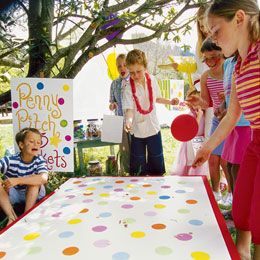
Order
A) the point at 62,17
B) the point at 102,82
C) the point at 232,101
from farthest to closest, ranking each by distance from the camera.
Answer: the point at 102,82
the point at 62,17
the point at 232,101

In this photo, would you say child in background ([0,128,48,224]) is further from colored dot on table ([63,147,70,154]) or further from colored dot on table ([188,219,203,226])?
colored dot on table ([188,219,203,226])

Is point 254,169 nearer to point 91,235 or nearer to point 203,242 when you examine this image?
point 203,242

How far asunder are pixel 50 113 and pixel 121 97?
3.51 feet

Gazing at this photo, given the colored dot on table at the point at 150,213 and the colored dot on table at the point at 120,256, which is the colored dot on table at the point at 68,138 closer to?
the colored dot on table at the point at 150,213

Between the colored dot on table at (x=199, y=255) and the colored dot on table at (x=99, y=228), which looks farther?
the colored dot on table at (x=99, y=228)

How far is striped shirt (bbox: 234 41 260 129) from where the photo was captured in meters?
1.11

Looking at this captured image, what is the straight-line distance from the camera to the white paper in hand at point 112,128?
287 centimetres

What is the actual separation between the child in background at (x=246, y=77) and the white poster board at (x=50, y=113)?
3.37 feet

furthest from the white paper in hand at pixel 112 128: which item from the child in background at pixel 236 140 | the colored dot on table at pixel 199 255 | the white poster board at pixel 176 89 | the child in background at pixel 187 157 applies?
the white poster board at pixel 176 89

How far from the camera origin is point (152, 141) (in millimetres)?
2521

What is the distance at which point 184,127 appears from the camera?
6.37ft

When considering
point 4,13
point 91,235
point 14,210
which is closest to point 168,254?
point 91,235

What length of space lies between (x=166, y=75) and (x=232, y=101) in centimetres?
942

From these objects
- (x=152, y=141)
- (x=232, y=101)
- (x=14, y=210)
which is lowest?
(x=14, y=210)
